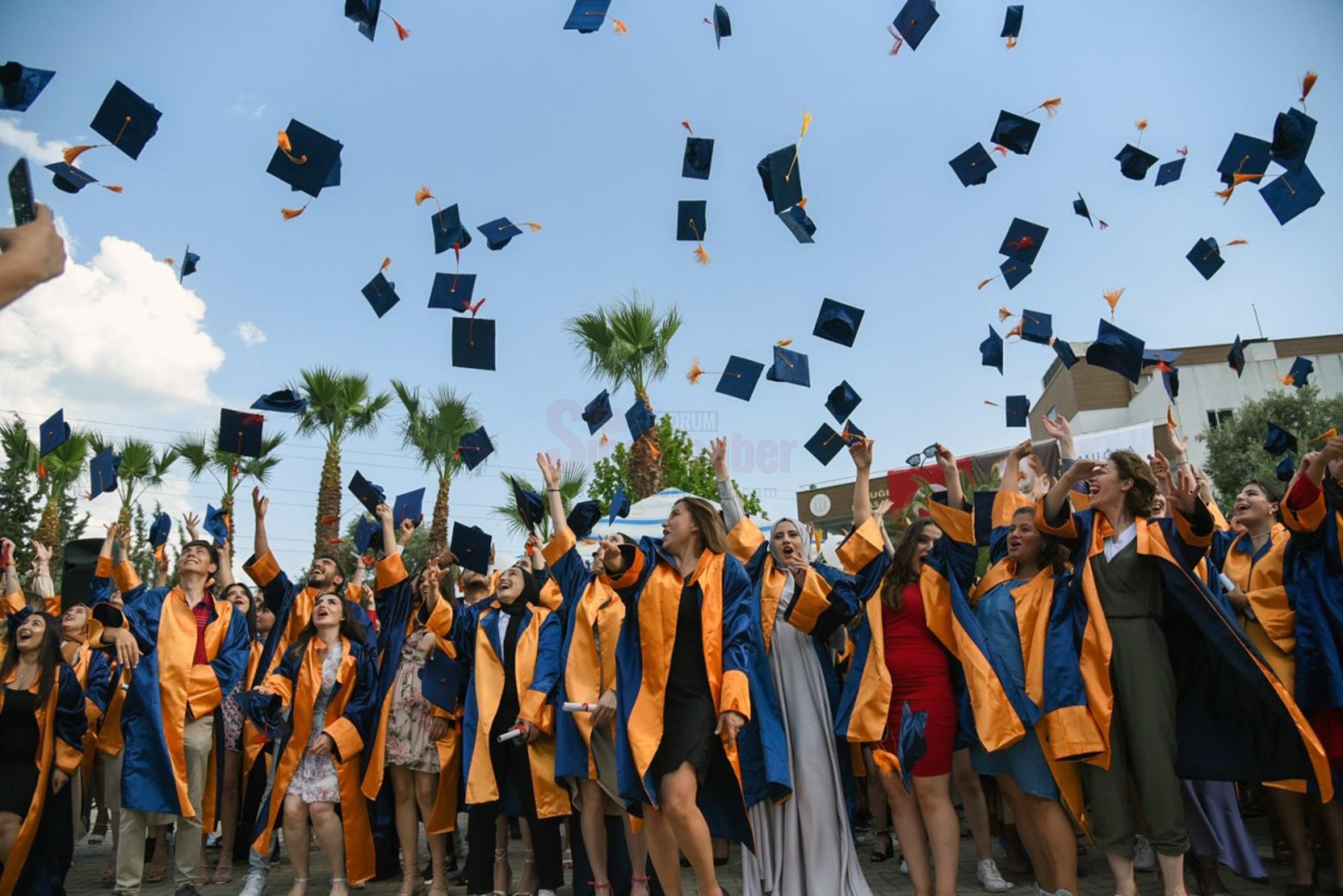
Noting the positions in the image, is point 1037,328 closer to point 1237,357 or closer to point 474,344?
point 1237,357

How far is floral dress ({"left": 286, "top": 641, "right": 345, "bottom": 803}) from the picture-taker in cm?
579

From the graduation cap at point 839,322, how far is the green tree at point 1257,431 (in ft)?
65.2

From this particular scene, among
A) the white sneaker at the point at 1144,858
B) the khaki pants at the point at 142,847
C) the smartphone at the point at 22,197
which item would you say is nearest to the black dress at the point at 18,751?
the khaki pants at the point at 142,847

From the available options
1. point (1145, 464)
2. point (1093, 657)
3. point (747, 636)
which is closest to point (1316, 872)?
point (1093, 657)

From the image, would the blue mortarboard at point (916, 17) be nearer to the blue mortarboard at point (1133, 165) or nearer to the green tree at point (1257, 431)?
the blue mortarboard at point (1133, 165)

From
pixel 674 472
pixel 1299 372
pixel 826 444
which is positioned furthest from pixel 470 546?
pixel 674 472

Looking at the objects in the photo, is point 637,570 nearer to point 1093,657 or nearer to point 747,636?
point 747,636

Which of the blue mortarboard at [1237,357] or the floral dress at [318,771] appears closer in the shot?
the floral dress at [318,771]

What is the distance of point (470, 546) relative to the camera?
21.4 ft

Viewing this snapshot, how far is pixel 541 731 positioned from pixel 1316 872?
4.15 metres

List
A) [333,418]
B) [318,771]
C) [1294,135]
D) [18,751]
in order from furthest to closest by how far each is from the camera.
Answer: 1. [333,418]
2. [1294,135]
3. [318,771]
4. [18,751]

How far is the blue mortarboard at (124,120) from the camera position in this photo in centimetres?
691

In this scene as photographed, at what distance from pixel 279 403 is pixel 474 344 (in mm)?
1760

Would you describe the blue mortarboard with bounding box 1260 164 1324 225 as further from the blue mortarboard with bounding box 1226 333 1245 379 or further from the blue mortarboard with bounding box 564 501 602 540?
the blue mortarboard with bounding box 564 501 602 540
